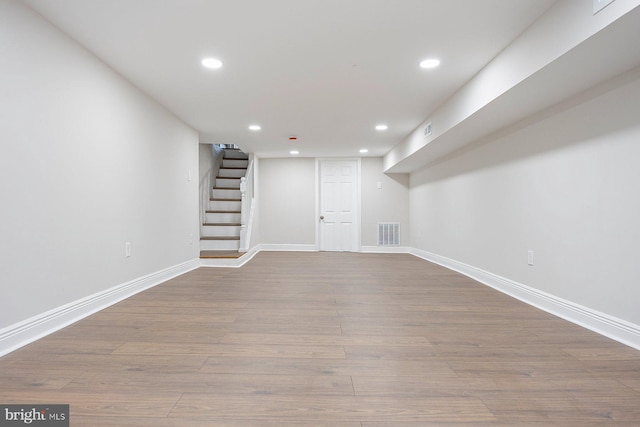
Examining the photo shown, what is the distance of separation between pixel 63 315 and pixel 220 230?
11.3 feet

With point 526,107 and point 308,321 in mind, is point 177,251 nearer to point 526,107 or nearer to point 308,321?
point 308,321

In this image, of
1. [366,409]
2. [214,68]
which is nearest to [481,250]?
[366,409]

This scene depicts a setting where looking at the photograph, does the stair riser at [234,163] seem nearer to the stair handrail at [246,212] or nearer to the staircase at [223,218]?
the staircase at [223,218]

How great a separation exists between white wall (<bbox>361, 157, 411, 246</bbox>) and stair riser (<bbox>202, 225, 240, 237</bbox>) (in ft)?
9.54

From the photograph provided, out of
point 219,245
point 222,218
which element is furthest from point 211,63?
point 222,218

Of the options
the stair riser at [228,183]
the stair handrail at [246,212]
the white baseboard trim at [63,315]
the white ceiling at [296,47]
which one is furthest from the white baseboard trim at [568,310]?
the stair riser at [228,183]

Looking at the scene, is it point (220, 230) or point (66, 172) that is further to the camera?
point (220, 230)

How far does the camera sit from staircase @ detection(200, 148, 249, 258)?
5.36 metres

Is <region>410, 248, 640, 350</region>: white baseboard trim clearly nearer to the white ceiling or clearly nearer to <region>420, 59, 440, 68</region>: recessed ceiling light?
the white ceiling

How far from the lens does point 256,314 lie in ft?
8.22

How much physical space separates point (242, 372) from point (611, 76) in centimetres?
302

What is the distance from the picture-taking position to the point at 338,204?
7031mm

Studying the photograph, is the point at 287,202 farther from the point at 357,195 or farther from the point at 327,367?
the point at 327,367

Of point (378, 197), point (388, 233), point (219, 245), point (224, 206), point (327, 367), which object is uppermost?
point (378, 197)
